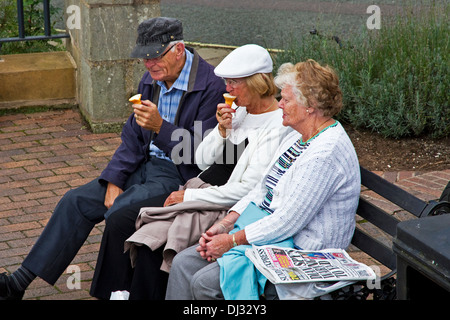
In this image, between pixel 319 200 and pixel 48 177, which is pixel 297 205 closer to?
pixel 319 200

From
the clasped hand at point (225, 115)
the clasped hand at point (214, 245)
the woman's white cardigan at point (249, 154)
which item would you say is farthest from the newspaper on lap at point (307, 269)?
the clasped hand at point (225, 115)

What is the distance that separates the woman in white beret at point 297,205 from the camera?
10.5 ft

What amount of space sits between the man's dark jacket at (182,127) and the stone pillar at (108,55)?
2.26m

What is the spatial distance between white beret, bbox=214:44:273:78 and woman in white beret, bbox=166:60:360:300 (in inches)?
9.3

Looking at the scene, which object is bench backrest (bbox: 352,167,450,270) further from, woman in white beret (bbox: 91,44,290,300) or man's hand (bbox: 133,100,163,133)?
man's hand (bbox: 133,100,163,133)

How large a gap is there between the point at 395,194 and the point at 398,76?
10.7ft

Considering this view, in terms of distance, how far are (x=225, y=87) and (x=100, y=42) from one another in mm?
2632

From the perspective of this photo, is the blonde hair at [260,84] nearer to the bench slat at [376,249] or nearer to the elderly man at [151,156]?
the elderly man at [151,156]

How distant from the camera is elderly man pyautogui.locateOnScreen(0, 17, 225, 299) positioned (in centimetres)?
397

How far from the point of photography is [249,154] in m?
3.74

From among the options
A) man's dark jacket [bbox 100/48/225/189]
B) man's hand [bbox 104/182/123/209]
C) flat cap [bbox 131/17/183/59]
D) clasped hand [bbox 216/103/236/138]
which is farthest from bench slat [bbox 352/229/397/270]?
flat cap [bbox 131/17/183/59]

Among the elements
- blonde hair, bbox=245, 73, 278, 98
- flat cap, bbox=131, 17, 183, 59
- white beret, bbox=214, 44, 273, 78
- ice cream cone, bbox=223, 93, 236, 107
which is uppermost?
flat cap, bbox=131, 17, 183, 59

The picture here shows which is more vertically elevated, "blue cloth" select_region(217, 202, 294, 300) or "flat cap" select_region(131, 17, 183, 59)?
"flat cap" select_region(131, 17, 183, 59)

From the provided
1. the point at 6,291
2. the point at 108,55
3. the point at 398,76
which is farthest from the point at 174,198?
the point at 398,76
